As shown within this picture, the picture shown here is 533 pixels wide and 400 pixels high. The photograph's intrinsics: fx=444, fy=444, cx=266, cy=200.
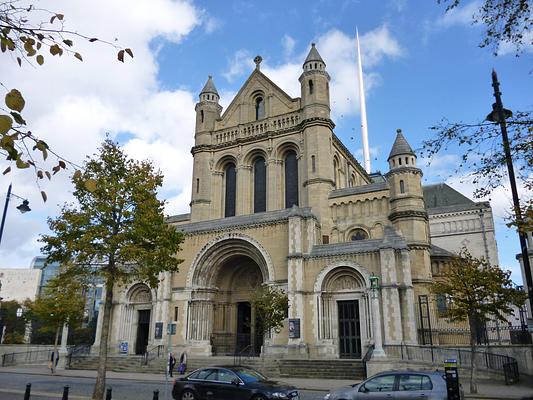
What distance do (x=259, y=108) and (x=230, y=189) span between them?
755 centimetres

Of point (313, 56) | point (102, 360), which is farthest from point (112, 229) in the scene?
point (313, 56)

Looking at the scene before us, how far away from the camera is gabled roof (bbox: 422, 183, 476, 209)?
183 feet

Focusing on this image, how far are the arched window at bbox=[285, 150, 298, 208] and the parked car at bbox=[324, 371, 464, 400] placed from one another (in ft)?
74.6

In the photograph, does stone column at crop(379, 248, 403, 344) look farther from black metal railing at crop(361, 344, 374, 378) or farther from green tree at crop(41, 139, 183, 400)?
green tree at crop(41, 139, 183, 400)

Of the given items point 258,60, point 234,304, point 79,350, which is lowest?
point 79,350

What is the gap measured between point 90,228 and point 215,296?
15.3 meters

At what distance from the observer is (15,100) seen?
166 inches

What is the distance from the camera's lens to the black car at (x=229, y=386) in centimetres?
1179

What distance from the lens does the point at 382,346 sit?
72.6 ft

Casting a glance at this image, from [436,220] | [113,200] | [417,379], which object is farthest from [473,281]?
[436,220]

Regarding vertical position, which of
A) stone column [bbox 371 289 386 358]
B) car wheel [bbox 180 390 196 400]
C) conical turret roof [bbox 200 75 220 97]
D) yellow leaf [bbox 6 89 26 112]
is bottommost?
car wheel [bbox 180 390 196 400]

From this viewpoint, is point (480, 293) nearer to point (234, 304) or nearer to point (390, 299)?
point (390, 299)

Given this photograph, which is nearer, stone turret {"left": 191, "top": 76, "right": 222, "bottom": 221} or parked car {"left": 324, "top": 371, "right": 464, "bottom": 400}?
parked car {"left": 324, "top": 371, "right": 464, "bottom": 400}

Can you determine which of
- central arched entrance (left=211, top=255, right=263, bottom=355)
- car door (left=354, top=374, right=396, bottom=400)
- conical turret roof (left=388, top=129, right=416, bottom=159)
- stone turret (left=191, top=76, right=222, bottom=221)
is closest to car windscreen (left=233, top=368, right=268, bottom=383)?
car door (left=354, top=374, right=396, bottom=400)
